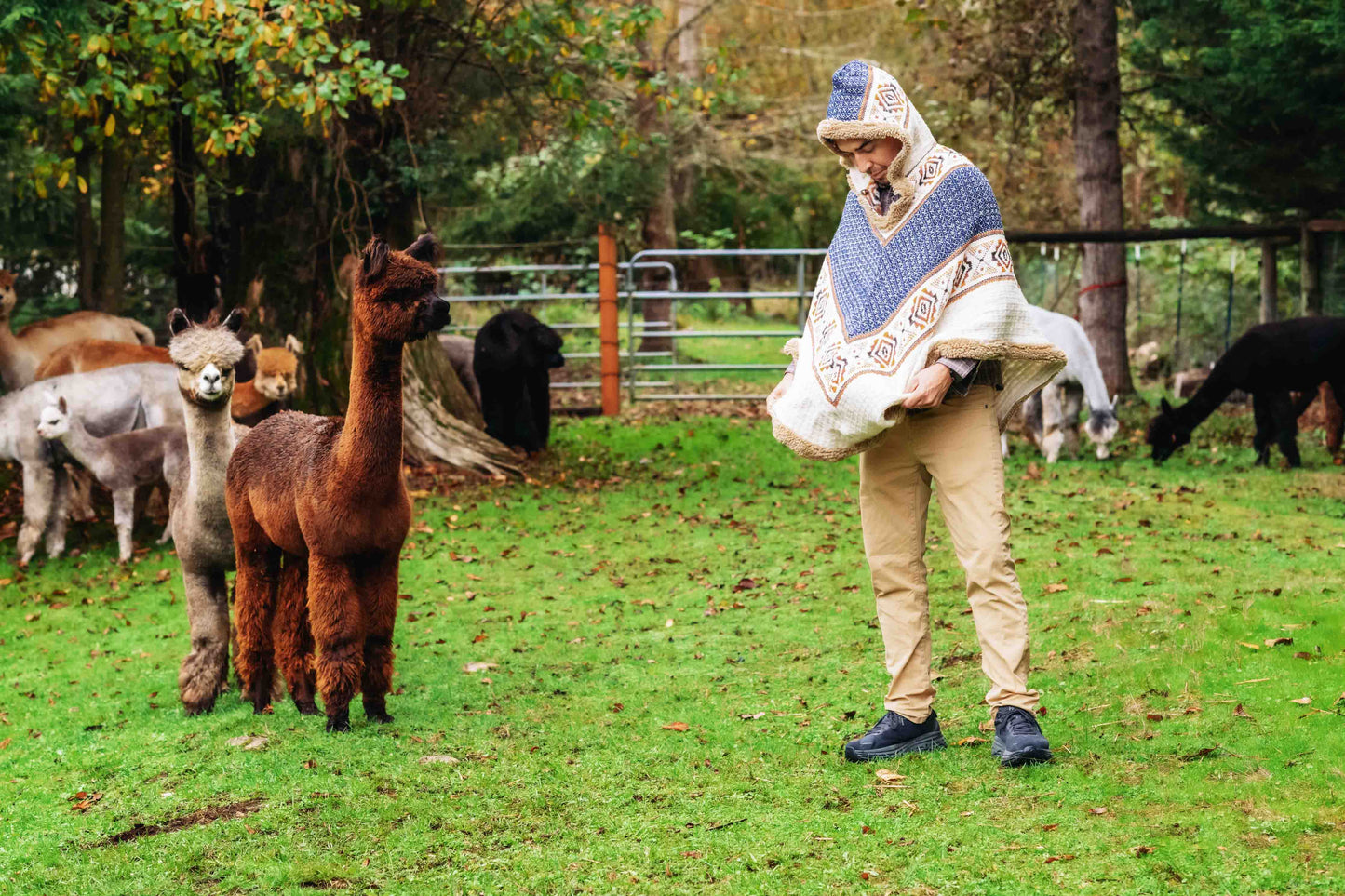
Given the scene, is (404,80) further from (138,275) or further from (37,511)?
(138,275)

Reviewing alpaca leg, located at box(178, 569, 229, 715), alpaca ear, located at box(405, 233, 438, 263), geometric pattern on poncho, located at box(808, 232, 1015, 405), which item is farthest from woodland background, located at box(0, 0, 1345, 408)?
geometric pattern on poncho, located at box(808, 232, 1015, 405)

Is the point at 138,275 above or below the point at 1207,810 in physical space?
above

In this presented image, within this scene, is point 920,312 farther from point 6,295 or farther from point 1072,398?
point 6,295

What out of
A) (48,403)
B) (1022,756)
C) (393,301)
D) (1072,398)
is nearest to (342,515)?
(393,301)

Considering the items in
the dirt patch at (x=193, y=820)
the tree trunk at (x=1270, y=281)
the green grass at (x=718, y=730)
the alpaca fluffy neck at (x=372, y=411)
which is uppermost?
the tree trunk at (x=1270, y=281)

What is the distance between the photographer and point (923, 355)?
405 cm

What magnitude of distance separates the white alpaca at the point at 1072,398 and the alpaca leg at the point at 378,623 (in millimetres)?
7215

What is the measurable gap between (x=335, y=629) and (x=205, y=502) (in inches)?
41.5

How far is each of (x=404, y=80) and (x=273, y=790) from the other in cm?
841

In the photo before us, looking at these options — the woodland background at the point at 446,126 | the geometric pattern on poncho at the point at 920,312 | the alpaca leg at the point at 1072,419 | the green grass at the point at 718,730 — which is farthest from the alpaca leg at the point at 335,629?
the alpaca leg at the point at 1072,419

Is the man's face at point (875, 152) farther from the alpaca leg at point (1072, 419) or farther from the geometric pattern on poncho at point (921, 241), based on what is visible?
the alpaca leg at point (1072, 419)

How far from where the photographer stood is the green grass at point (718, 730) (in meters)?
3.78

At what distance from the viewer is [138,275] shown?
18.9m

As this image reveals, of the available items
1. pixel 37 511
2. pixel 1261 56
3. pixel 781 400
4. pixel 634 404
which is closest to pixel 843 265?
pixel 781 400
